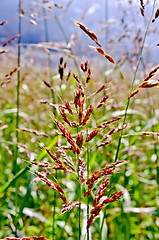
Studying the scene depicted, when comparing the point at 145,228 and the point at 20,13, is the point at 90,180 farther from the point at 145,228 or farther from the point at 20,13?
the point at 145,228

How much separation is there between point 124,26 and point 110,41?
0.27 metres

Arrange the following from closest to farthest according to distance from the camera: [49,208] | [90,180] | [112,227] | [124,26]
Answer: [90,180], [124,26], [112,227], [49,208]

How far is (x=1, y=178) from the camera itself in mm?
2480

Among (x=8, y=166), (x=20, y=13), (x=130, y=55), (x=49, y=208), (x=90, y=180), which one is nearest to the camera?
(x=90, y=180)

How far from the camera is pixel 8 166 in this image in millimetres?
2717

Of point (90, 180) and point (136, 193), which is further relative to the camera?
point (136, 193)

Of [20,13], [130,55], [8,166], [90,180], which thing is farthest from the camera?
[8,166]

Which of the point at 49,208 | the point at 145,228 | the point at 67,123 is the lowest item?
the point at 145,228

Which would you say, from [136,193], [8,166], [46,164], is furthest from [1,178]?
[46,164]

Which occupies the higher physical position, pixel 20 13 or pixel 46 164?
pixel 20 13

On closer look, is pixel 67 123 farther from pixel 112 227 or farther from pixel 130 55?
pixel 112 227

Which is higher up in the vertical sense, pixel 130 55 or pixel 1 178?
pixel 130 55

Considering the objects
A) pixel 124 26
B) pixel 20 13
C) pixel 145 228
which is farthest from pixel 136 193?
pixel 20 13

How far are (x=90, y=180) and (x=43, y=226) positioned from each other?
176 cm
